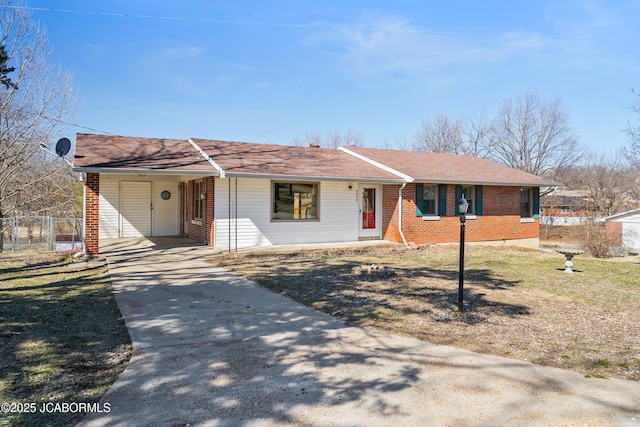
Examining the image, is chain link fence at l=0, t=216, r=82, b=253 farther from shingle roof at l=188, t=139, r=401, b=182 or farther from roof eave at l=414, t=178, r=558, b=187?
roof eave at l=414, t=178, r=558, b=187

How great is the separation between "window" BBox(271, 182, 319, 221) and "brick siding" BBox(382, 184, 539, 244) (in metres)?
2.94

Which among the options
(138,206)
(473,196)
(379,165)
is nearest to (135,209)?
(138,206)

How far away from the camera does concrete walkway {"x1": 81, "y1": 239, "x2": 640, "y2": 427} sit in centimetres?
332

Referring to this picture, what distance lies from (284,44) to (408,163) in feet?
22.8

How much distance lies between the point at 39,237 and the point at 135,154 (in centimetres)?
931

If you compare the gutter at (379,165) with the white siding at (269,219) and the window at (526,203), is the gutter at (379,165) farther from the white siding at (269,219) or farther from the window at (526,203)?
the window at (526,203)

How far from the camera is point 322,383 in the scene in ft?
12.9

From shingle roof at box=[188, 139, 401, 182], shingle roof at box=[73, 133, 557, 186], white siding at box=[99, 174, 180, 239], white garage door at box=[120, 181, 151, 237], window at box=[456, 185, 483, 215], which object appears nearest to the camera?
shingle roof at box=[73, 133, 557, 186]

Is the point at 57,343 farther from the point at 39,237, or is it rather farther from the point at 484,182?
the point at 39,237

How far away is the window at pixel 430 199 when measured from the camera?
16688 mm

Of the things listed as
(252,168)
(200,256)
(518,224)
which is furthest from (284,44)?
(518,224)

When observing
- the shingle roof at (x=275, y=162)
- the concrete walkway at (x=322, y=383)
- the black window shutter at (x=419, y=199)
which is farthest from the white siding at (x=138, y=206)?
the concrete walkway at (x=322, y=383)

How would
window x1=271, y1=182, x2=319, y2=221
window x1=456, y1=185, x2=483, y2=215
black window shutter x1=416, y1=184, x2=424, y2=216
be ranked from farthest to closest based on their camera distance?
window x1=456, y1=185, x2=483, y2=215
black window shutter x1=416, y1=184, x2=424, y2=216
window x1=271, y1=182, x2=319, y2=221

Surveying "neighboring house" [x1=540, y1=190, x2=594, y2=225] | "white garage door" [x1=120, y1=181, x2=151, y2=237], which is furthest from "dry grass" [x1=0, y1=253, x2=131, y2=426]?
"neighboring house" [x1=540, y1=190, x2=594, y2=225]
